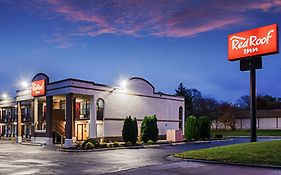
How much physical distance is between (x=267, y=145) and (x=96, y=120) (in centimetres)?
2307

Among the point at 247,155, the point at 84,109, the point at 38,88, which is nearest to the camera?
the point at 247,155

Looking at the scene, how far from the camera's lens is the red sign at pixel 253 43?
1017 inches

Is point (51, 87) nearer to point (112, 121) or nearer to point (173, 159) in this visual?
point (112, 121)

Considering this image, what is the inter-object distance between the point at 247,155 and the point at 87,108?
2797 cm

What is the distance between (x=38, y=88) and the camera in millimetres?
40500

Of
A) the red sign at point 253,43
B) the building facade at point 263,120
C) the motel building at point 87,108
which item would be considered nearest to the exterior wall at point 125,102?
the motel building at point 87,108

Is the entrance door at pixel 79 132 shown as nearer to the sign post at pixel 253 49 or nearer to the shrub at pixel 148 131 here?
the shrub at pixel 148 131

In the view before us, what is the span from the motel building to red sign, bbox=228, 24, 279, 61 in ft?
55.6

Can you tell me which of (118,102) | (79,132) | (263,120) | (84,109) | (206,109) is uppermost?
(118,102)

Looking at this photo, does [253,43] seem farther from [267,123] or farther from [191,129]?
[267,123]

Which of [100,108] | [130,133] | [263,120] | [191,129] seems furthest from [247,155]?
[263,120]

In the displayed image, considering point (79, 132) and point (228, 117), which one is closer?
point (79, 132)

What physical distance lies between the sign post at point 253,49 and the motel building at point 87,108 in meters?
17.0

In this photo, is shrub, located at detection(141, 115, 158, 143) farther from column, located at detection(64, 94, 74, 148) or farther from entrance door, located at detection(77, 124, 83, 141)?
entrance door, located at detection(77, 124, 83, 141)
